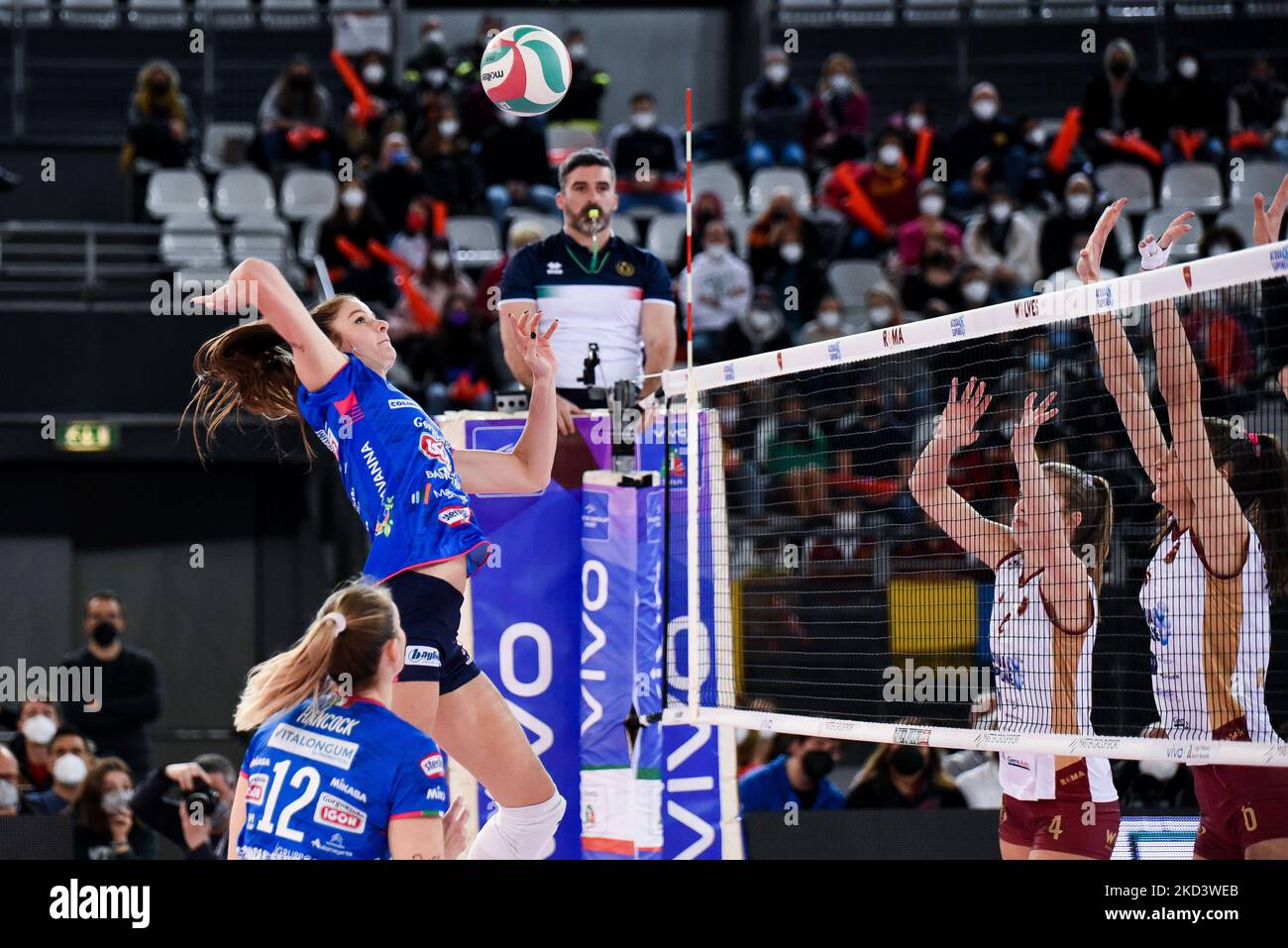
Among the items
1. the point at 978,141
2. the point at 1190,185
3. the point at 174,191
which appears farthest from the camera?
the point at 978,141

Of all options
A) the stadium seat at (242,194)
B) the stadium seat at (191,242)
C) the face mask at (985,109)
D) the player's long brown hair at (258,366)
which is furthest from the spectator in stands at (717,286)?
the player's long brown hair at (258,366)

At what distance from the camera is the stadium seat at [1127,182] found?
16.2 m

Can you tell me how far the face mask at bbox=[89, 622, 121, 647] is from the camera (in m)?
10.3

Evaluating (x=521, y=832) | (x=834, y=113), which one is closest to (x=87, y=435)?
(x=521, y=832)

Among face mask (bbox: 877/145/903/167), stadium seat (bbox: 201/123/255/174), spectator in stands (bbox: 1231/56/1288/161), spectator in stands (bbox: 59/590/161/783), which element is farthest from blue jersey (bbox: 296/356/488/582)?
spectator in stands (bbox: 1231/56/1288/161)

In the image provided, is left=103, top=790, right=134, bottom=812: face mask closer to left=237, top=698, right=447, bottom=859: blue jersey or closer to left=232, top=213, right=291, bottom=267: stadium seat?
left=237, top=698, right=447, bottom=859: blue jersey

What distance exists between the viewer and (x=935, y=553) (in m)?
10.1

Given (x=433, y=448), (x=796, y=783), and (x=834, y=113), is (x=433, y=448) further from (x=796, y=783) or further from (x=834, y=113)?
(x=834, y=113)

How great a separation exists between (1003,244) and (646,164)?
3375 mm

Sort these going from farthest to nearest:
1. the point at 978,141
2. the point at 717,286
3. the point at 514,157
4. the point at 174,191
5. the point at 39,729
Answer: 1. the point at 978,141
2. the point at 514,157
3. the point at 174,191
4. the point at 717,286
5. the point at 39,729

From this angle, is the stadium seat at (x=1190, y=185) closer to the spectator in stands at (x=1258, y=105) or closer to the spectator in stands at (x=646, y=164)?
the spectator in stands at (x=1258, y=105)
